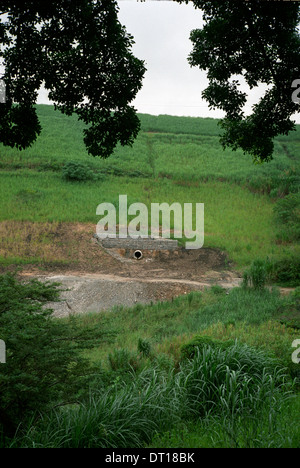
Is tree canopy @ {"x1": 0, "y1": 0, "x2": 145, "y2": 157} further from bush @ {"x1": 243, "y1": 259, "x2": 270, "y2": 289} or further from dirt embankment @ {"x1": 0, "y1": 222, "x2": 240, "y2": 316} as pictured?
dirt embankment @ {"x1": 0, "y1": 222, "x2": 240, "y2": 316}

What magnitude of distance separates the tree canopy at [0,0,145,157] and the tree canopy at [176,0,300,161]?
1557mm

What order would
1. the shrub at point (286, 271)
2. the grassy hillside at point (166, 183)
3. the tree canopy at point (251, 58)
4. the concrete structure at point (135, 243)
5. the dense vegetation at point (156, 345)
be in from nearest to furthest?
the dense vegetation at point (156, 345)
the tree canopy at point (251, 58)
the shrub at point (286, 271)
the concrete structure at point (135, 243)
the grassy hillside at point (166, 183)

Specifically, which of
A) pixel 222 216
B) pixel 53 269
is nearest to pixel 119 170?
pixel 222 216

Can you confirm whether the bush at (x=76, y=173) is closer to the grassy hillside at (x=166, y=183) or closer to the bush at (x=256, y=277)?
the grassy hillside at (x=166, y=183)

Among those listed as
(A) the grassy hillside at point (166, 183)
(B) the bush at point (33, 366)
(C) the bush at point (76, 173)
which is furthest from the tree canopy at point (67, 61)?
(C) the bush at point (76, 173)

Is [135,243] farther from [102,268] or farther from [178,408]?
[178,408]

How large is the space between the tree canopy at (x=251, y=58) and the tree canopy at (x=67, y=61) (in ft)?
5.11

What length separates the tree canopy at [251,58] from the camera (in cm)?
698

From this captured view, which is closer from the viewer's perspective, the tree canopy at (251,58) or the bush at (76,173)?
the tree canopy at (251,58)

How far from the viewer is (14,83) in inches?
242

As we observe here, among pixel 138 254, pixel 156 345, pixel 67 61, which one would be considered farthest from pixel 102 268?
pixel 67 61

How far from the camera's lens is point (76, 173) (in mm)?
30500
